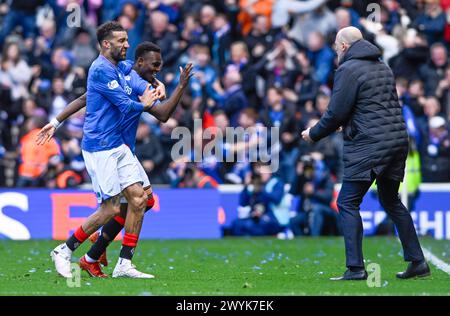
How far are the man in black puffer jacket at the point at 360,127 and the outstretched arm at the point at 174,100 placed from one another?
127 cm

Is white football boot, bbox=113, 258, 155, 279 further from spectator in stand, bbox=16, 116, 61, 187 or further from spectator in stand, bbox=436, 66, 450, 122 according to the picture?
spectator in stand, bbox=436, 66, 450, 122

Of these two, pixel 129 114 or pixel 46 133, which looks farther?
pixel 46 133

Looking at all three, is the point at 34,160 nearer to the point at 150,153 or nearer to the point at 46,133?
the point at 150,153

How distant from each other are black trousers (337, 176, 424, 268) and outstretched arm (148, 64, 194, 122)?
1.80m

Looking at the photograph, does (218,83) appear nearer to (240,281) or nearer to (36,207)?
(36,207)

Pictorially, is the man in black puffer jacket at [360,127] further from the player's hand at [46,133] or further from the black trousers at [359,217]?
the player's hand at [46,133]

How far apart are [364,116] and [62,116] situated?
307 cm

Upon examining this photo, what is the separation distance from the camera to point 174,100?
11.0 m

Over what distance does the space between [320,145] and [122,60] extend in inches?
332

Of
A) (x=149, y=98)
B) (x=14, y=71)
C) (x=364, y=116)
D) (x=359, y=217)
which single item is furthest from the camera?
(x=14, y=71)

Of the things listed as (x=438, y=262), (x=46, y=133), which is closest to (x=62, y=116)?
(x=46, y=133)

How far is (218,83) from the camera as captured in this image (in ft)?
68.3

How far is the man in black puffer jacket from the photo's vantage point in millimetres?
10797

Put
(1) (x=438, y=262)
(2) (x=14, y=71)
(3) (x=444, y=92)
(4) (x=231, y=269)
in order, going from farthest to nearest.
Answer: (2) (x=14, y=71) < (3) (x=444, y=92) < (1) (x=438, y=262) < (4) (x=231, y=269)
